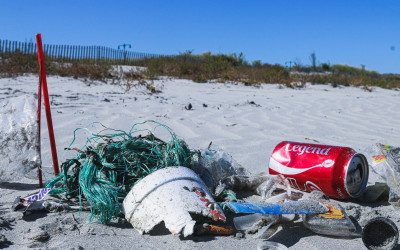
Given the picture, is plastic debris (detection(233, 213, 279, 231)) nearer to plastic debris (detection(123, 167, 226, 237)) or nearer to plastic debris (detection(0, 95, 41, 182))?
plastic debris (detection(123, 167, 226, 237))

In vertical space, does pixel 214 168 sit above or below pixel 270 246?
above

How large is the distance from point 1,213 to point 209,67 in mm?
9635

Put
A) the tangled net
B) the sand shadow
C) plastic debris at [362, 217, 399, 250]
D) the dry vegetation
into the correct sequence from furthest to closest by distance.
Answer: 1. the dry vegetation
2. the sand shadow
3. the tangled net
4. plastic debris at [362, 217, 399, 250]

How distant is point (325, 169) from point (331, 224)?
1.36 feet

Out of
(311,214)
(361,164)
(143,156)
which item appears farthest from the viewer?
(361,164)

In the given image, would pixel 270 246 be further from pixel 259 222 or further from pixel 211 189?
pixel 211 189

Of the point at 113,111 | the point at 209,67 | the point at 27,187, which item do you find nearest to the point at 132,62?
the point at 209,67

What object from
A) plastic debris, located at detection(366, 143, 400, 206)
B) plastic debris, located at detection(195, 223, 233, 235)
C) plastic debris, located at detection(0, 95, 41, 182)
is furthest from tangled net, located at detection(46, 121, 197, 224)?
plastic debris, located at detection(366, 143, 400, 206)

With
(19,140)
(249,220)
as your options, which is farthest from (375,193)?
(19,140)

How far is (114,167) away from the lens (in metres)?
1.73

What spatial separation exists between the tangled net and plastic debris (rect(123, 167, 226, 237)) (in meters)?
0.12

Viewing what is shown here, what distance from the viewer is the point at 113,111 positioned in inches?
177

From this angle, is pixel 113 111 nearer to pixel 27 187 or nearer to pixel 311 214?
pixel 27 187

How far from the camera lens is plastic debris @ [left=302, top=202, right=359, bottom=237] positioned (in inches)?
60.5
